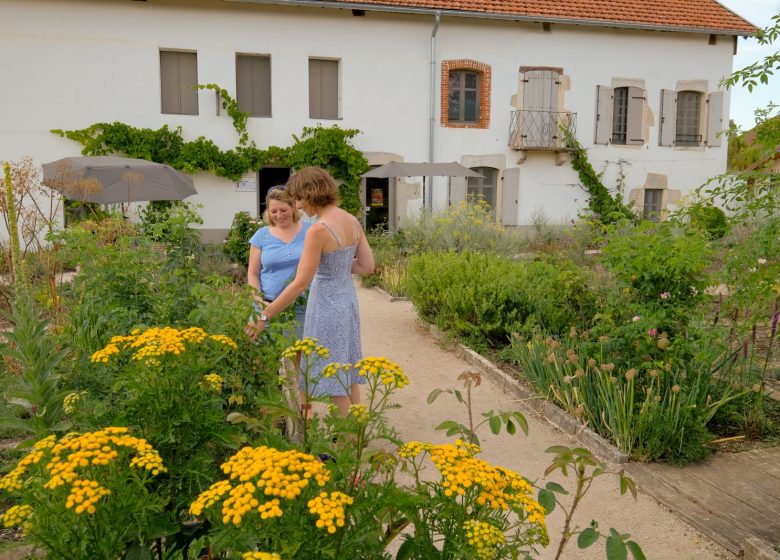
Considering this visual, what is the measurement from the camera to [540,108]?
56.5 feet

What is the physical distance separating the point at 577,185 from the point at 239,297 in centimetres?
1616

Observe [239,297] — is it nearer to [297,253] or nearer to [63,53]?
[297,253]

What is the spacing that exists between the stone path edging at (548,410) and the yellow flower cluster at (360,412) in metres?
2.86

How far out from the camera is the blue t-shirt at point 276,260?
14.9 ft

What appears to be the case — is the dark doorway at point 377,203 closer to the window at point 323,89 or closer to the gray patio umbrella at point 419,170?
the gray patio umbrella at point 419,170

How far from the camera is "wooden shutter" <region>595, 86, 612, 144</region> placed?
1770 cm

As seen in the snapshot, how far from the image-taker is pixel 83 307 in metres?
3.48

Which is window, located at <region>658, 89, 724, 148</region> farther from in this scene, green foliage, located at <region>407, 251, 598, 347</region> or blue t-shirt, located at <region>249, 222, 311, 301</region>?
blue t-shirt, located at <region>249, 222, 311, 301</region>

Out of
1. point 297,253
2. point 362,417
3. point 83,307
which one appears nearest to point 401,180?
point 297,253

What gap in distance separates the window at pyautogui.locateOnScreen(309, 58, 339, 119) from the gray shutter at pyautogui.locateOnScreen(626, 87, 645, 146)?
8381 millimetres

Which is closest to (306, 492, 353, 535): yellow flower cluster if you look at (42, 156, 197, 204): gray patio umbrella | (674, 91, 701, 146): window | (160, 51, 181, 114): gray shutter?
(42, 156, 197, 204): gray patio umbrella

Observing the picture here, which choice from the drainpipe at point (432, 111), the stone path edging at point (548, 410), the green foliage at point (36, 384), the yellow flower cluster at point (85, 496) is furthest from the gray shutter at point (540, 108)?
the yellow flower cluster at point (85, 496)

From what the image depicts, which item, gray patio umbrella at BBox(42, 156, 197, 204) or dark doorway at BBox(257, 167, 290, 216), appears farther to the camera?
dark doorway at BBox(257, 167, 290, 216)

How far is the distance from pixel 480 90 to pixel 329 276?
14370 millimetres
